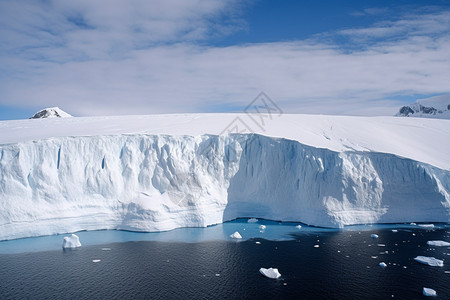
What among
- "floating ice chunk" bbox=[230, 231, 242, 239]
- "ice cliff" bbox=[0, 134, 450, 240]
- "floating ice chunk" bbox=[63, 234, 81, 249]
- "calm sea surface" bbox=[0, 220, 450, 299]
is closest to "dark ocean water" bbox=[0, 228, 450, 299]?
"calm sea surface" bbox=[0, 220, 450, 299]

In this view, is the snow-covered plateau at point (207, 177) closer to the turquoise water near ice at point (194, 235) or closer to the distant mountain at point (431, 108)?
the turquoise water near ice at point (194, 235)

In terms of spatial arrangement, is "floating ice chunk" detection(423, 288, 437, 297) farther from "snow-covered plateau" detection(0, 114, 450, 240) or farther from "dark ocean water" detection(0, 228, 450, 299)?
"snow-covered plateau" detection(0, 114, 450, 240)

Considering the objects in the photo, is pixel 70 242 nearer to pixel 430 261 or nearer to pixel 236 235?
pixel 236 235

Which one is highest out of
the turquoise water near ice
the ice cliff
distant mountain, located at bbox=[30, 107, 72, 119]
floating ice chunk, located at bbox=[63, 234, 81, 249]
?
distant mountain, located at bbox=[30, 107, 72, 119]

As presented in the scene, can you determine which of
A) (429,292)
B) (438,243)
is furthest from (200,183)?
(429,292)

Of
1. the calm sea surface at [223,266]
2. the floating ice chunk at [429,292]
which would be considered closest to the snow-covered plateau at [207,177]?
the calm sea surface at [223,266]

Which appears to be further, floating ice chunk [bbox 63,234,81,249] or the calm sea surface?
floating ice chunk [bbox 63,234,81,249]

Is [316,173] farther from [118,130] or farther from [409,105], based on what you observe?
[409,105]
